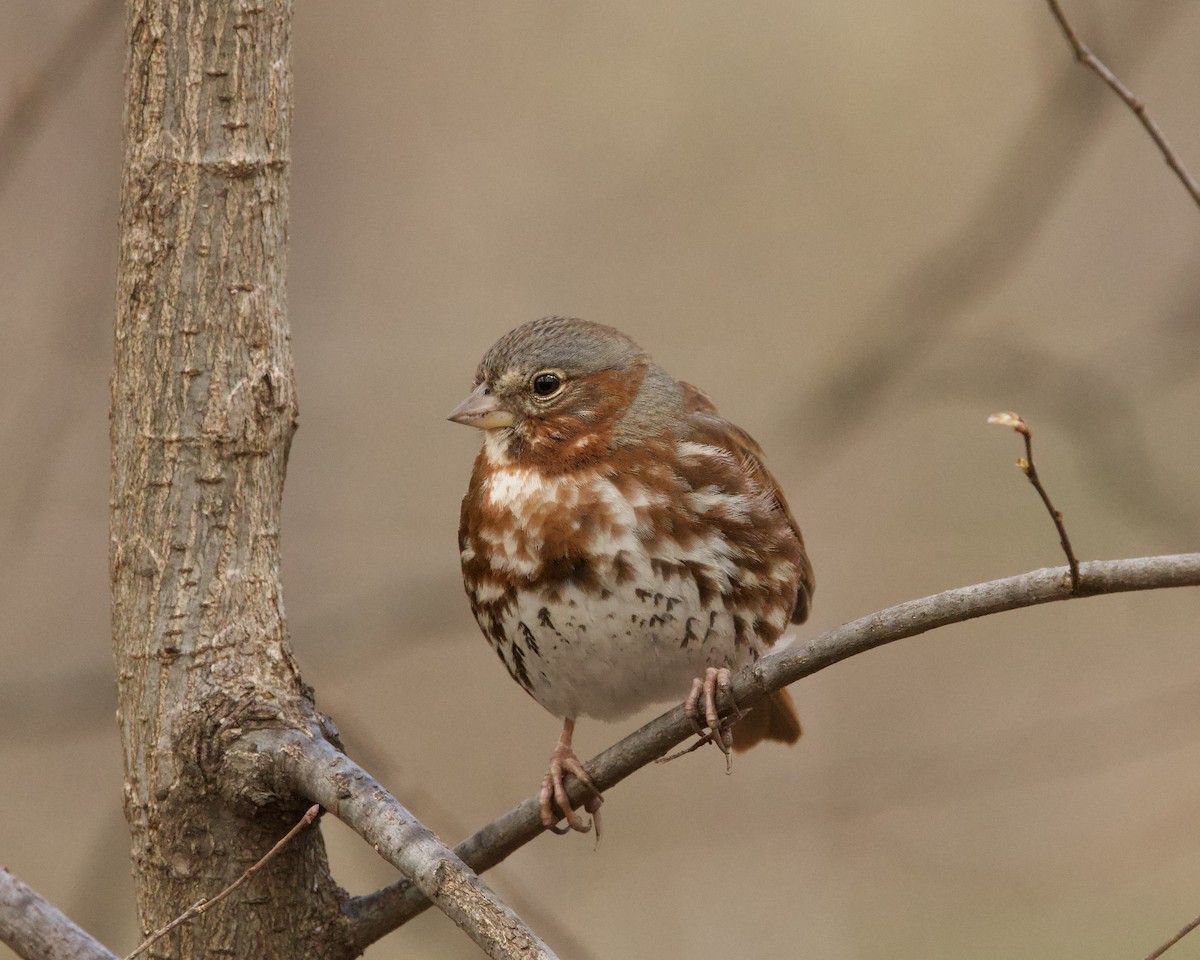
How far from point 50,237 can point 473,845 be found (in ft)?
15.3

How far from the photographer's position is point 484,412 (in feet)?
13.1

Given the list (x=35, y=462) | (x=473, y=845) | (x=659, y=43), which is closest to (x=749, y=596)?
(x=473, y=845)

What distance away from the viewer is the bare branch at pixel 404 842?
87.8 inches

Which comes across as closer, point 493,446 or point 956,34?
point 493,446

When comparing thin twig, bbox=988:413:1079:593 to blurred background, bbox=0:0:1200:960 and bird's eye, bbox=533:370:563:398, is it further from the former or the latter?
blurred background, bbox=0:0:1200:960

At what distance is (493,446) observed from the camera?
405cm

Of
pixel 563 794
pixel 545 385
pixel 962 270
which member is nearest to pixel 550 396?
pixel 545 385

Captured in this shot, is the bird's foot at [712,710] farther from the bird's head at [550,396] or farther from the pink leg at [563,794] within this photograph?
the bird's head at [550,396]

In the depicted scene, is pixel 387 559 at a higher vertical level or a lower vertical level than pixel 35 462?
lower

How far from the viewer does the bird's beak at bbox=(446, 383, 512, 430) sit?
13.0ft

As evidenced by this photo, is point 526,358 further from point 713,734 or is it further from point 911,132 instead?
point 911,132

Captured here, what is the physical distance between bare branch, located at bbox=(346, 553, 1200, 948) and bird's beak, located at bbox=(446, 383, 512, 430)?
120 cm

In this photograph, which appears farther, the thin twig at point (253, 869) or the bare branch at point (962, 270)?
the bare branch at point (962, 270)

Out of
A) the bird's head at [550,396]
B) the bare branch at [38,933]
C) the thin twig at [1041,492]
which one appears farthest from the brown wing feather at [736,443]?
the bare branch at [38,933]
